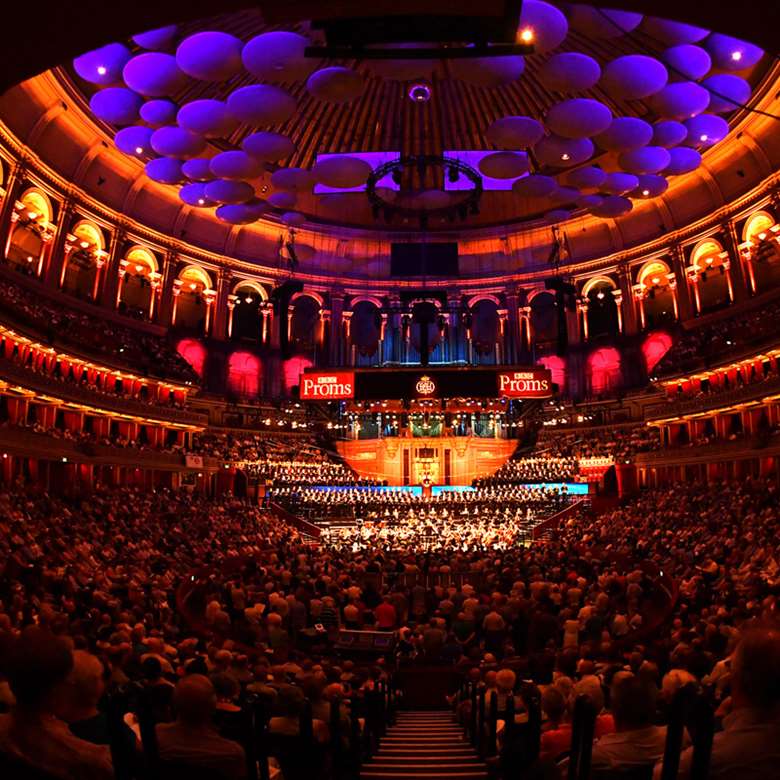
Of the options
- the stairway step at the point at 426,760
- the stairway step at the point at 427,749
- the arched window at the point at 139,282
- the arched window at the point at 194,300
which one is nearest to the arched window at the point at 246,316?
the arched window at the point at 194,300

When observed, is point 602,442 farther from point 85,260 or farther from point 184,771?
point 184,771

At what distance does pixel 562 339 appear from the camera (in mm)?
40625

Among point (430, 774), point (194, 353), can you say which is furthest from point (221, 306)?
point (430, 774)

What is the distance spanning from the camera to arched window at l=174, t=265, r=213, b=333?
46.6 metres

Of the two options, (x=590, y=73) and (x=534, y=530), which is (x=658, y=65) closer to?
(x=590, y=73)

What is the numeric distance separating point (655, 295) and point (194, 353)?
3040 cm

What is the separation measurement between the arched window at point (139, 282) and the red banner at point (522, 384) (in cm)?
2582

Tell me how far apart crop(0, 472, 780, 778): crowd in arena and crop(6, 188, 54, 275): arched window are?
46.6 ft

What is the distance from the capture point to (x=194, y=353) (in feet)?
151

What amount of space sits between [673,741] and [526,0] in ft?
61.0

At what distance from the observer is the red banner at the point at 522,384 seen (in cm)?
2656

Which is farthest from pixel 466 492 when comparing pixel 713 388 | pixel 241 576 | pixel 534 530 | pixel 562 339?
pixel 241 576

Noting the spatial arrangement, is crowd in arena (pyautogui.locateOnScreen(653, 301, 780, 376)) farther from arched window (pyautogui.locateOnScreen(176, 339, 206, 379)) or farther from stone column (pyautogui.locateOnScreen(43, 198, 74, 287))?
stone column (pyautogui.locateOnScreen(43, 198, 74, 287))

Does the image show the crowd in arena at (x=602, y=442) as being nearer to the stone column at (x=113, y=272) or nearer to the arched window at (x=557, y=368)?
the arched window at (x=557, y=368)
